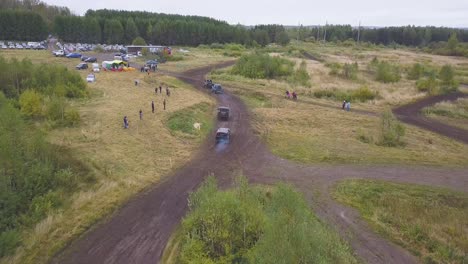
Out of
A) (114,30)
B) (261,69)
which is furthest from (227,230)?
(114,30)

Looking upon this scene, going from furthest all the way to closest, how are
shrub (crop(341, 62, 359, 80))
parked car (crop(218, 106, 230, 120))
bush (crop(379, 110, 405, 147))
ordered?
shrub (crop(341, 62, 359, 80))
parked car (crop(218, 106, 230, 120))
bush (crop(379, 110, 405, 147))

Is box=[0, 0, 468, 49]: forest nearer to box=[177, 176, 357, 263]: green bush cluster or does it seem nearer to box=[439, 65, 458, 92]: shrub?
box=[439, 65, 458, 92]: shrub

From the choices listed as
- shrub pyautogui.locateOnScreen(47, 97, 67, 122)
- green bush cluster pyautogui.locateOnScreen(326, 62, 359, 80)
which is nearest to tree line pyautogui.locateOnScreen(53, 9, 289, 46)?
green bush cluster pyautogui.locateOnScreen(326, 62, 359, 80)

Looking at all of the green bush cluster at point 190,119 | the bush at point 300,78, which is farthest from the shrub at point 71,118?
the bush at point 300,78

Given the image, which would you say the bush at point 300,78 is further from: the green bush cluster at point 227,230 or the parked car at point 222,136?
the green bush cluster at point 227,230

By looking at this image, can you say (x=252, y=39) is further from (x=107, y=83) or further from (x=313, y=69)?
(x=107, y=83)

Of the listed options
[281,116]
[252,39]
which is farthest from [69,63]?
[252,39]
